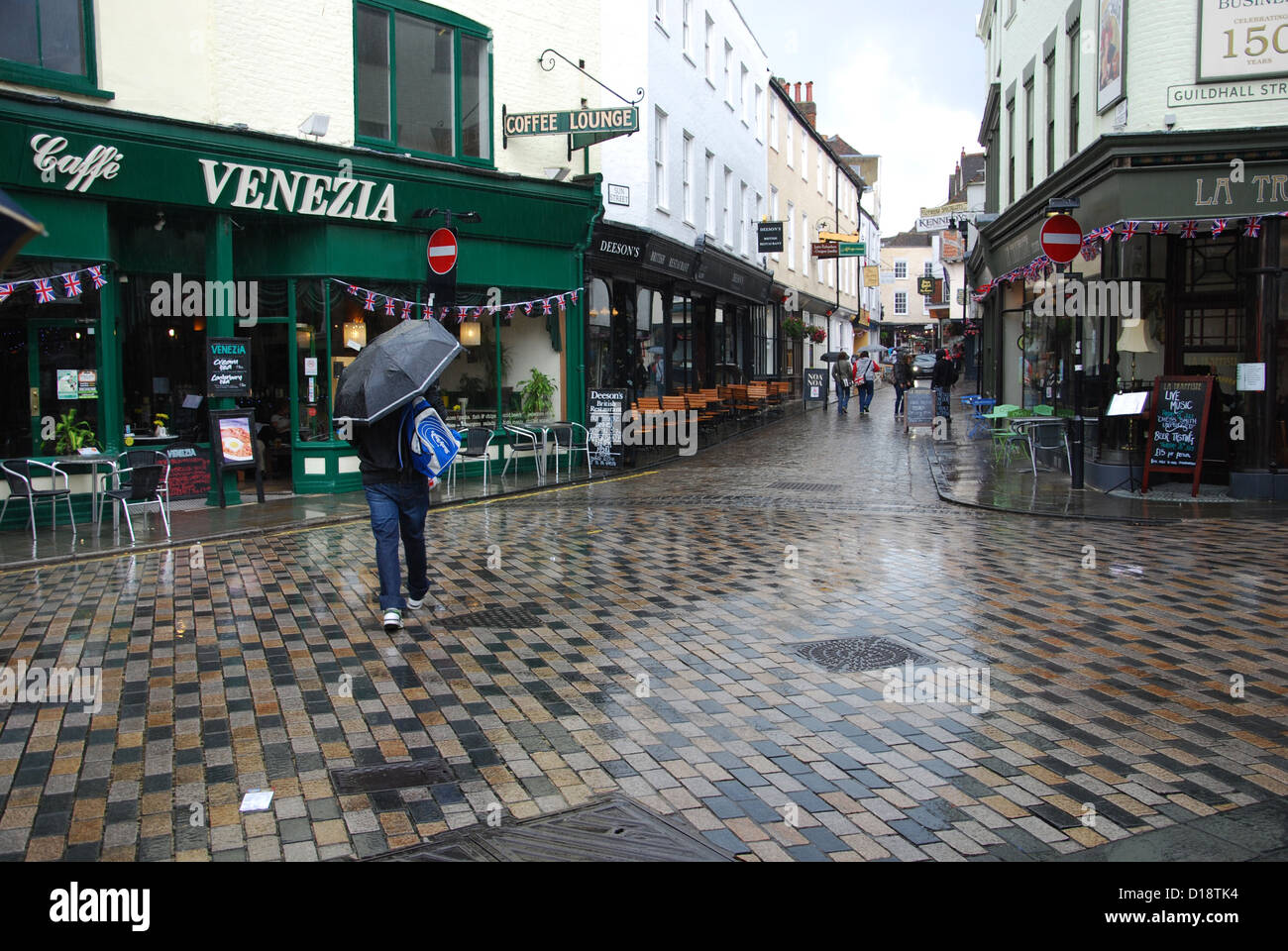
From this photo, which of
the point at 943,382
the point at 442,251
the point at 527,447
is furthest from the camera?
the point at 943,382

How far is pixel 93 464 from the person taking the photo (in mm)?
12141

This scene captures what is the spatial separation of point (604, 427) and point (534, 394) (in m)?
1.36

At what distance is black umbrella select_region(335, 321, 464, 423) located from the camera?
7.11m

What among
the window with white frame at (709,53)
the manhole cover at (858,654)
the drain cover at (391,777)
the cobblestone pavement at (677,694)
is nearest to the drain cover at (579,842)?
the cobblestone pavement at (677,694)

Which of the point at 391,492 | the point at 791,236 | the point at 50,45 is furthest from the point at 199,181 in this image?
the point at 791,236

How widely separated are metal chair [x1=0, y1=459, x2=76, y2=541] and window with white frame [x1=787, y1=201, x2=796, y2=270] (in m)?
31.0

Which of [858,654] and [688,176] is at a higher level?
[688,176]

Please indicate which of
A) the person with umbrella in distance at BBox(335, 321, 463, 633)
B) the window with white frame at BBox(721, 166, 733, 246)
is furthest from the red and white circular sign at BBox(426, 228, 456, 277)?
the window with white frame at BBox(721, 166, 733, 246)

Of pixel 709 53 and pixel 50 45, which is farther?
pixel 709 53

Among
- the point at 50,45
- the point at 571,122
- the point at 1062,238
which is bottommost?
the point at 1062,238

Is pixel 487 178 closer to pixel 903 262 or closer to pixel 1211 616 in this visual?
pixel 1211 616

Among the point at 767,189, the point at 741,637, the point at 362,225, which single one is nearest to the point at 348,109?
the point at 362,225

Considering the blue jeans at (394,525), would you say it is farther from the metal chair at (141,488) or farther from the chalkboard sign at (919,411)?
the chalkboard sign at (919,411)

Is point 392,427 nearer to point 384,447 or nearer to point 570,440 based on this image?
point 384,447
